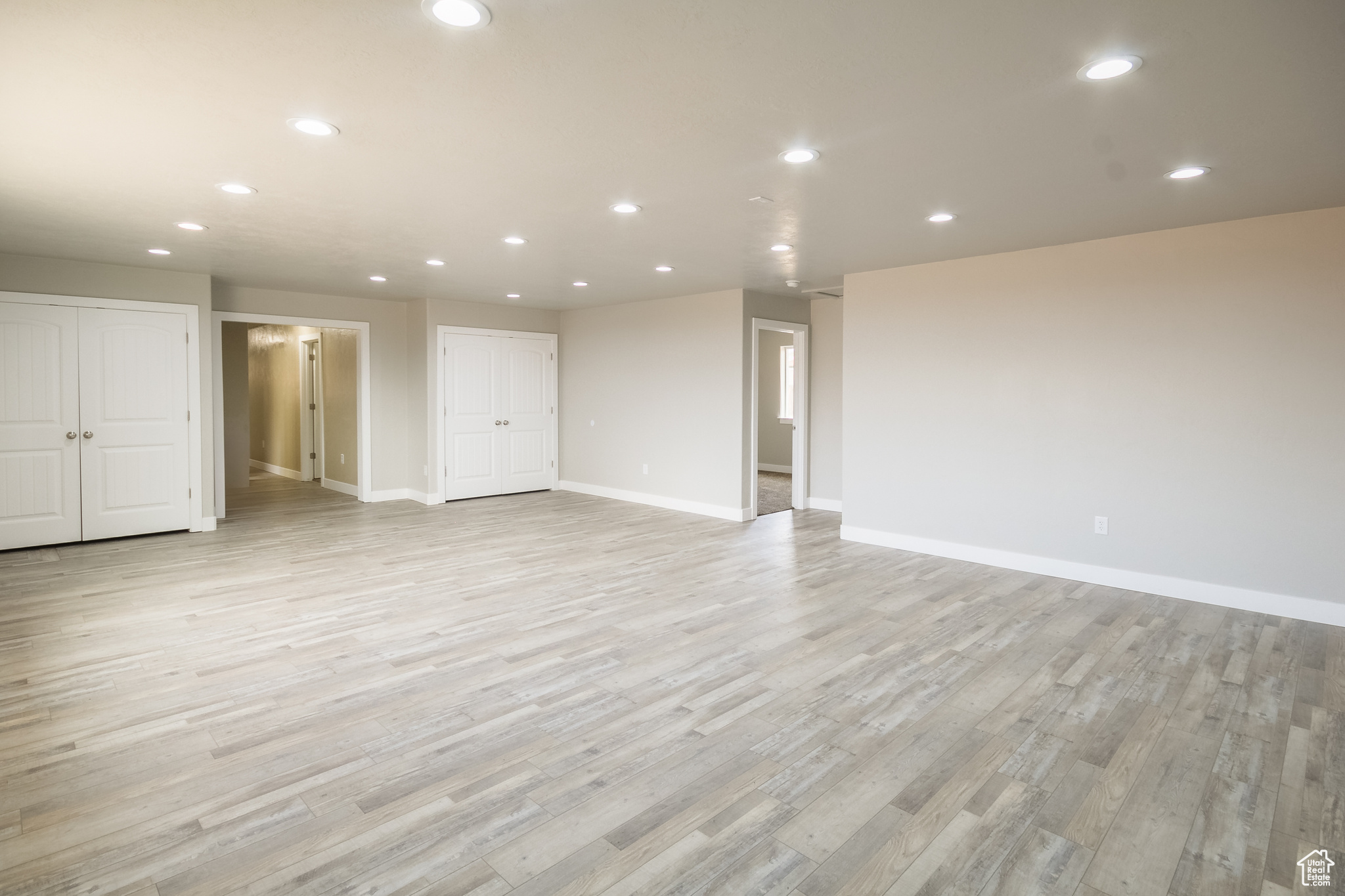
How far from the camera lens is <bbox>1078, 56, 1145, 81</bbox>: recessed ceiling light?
2.13m

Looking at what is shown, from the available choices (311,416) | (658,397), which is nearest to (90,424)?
(311,416)

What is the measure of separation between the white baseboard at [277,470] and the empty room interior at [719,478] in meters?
3.36

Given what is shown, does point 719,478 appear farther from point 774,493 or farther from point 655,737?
Result: point 655,737

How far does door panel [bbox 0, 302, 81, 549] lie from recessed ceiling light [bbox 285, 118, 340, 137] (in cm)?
465

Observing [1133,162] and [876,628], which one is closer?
[1133,162]

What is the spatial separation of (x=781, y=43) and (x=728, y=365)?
511 centimetres

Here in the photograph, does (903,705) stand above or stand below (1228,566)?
below

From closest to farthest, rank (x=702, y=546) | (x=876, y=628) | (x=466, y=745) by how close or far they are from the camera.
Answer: (x=466, y=745)
(x=876, y=628)
(x=702, y=546)

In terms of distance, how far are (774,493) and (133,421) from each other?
Answer: 22.8 ft

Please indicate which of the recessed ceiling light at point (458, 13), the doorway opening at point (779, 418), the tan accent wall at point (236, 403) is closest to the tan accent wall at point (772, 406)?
the doorway opening at point (779, 418)

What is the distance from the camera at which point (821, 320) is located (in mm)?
7777

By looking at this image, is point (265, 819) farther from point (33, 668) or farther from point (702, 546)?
point (702, 546)

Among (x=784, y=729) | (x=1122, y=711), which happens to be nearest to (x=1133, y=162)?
(x=1122, y=711)

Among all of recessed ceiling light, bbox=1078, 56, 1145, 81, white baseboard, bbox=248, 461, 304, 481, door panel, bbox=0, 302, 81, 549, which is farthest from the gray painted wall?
door panel, bbox=0, 302, 81, 549
